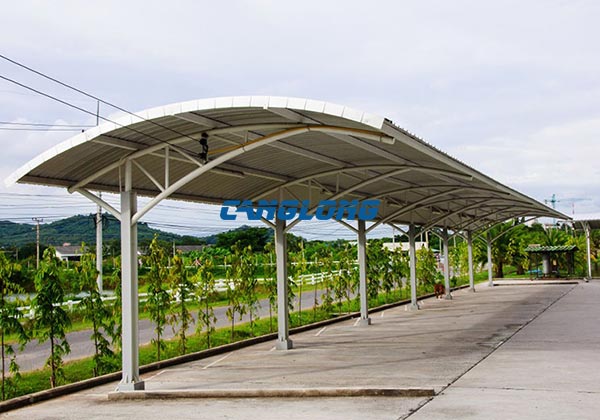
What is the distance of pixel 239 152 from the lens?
959 cm

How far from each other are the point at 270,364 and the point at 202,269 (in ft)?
12.3

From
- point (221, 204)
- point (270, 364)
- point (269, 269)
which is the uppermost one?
point (221, 204)

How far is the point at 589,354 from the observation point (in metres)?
11.4

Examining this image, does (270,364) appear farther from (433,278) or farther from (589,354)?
(433,278)

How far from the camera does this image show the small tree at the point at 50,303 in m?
10.5

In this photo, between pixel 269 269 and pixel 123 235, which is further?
pixel 269 269

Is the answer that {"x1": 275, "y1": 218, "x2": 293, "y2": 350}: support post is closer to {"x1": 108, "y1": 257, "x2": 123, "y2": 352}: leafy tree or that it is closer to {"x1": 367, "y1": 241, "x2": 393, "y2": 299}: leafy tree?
{"x1": 108, "y1": 257, "x2": 123, "y2": 352}: leafy tree

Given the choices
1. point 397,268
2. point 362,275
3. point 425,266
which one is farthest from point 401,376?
point 425,266

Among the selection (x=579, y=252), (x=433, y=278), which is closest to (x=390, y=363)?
(x=433, y=278)

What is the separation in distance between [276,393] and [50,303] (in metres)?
3.97

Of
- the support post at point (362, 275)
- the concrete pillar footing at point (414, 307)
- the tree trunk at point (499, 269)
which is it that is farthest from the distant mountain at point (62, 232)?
the support post at point (362, 275)

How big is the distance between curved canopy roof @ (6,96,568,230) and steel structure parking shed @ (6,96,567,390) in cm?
1

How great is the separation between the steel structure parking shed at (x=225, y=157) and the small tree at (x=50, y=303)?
1.25 m

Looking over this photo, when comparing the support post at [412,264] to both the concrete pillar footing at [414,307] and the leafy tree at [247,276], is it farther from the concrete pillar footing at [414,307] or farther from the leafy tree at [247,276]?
the leafy tree at [247,276]
